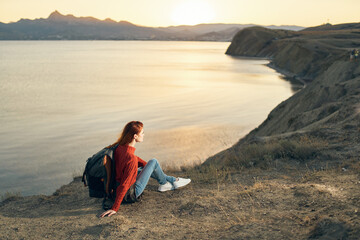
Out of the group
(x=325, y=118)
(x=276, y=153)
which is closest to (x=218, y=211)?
(x=276, y=153)

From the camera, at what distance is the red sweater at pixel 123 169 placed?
5223mm

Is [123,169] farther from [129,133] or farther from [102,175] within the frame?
[129,133]

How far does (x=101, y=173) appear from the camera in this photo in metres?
5.19

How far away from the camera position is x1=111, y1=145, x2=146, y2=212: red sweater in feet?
17.1

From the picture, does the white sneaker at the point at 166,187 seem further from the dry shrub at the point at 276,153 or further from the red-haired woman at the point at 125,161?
the dry shrub at the point at 276,153

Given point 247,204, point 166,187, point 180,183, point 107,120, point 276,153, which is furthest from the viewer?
point 107,120

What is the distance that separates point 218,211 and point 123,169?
1633 millimetres

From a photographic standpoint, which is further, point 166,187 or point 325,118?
point 325,118

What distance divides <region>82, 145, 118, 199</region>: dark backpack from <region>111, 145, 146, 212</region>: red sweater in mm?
91

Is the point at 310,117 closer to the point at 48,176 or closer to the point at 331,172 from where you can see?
the point at 331,172

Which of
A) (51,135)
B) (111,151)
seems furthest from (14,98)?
(111,151)

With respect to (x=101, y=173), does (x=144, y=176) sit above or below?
below

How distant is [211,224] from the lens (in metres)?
4.89

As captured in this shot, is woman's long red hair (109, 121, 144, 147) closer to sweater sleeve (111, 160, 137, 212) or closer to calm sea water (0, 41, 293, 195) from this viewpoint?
sweater sleeve (111, 160, 137, 212)
